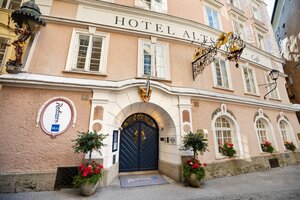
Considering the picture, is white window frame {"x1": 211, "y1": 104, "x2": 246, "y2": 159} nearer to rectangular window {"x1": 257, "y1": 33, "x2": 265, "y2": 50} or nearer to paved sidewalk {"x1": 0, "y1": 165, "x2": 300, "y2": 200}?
paved sidewalk {"x1": 0, "y1": 165, "x2": 300, "y2": 200}

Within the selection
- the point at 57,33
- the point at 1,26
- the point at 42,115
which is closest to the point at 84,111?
the point at 42,115

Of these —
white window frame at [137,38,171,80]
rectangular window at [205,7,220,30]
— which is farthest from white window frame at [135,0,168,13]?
rectangular window at [205,7,220,30]

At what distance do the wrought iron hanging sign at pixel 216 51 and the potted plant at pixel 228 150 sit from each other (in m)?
3.76

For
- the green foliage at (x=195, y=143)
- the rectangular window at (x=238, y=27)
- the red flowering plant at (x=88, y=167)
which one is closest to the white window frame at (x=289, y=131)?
the rectangular window at (x=238, y=27)

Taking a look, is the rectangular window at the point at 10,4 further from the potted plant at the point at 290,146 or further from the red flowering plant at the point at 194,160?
the potted plant at the point at 290,146

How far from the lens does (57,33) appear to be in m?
5.94

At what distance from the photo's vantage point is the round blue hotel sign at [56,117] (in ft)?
15.9

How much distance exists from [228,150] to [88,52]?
796 centimetres

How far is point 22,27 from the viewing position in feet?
17.0

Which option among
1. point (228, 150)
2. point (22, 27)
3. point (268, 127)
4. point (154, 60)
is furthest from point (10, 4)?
point (268, 127)

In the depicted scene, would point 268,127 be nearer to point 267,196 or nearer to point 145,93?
point 267,196

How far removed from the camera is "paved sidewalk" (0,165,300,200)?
13.4 feet

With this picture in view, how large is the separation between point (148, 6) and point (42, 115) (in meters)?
7.54

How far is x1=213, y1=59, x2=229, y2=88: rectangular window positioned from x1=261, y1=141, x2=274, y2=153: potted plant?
13.3 ft
